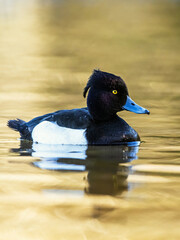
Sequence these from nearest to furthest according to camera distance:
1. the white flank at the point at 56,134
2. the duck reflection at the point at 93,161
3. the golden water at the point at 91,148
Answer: the golden water at the point at 91,148, the duck reflection at the point at 93,161, the white flank at the point at 56,134

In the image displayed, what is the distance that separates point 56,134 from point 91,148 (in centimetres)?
56

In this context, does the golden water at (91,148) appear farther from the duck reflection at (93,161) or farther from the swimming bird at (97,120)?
the swimming bird at (97,120)

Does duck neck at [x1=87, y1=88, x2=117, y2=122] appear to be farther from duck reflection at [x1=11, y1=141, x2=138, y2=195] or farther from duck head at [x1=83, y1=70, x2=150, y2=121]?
duck reflection at [x1=11, y1=141, x2=138, y2=195]

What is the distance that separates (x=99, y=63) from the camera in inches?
631

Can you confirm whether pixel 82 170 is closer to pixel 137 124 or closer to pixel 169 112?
pixel 137 124

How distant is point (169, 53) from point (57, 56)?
3.10 meters

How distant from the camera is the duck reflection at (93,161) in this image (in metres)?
5.43

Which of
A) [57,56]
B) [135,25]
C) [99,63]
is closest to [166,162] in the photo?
[99,63]

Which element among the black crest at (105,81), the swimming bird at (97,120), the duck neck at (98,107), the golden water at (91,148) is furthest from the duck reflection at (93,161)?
the black crest at (105,81)

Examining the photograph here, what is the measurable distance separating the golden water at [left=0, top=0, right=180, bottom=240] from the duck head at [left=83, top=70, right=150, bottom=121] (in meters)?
0.54

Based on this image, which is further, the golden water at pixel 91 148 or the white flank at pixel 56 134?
the white flank at pixel 56 134

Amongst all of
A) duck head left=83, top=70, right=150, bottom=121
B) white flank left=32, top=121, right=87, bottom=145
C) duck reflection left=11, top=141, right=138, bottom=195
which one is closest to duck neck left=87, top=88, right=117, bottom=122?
duck head left=83, top=70, right=150, bottom=121

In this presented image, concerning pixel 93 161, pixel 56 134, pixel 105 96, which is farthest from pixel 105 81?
pixel 93 161

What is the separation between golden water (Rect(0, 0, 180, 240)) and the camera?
4.38 meters
